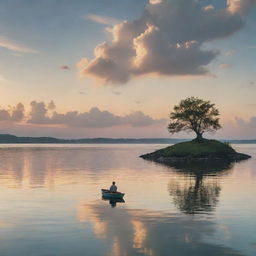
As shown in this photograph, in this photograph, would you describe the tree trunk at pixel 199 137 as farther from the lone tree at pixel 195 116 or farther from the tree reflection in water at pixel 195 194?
the tree reflection in water at pixel 195 194

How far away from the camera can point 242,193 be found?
5366 centimetres

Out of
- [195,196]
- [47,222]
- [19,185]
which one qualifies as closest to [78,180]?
[19,185]

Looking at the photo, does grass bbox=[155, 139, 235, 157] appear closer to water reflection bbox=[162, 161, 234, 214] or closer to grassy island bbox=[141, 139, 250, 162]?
grassy island bbox=[141, 139, 250, 162]

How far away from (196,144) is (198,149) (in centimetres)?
644

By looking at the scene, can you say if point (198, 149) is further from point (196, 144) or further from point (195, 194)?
Result: point (195, 194)

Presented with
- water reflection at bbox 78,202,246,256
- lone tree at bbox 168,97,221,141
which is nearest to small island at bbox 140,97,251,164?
lone tree at bbox 168,97,221,141

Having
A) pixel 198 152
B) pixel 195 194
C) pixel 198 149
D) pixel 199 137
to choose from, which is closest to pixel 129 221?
pixel 195 194

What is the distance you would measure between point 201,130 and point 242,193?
97158mm

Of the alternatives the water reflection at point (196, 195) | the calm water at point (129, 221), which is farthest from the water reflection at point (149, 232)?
the water reflection at point (196, 195)

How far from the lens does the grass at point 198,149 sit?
132750mm

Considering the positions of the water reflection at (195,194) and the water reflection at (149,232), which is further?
the water reflection at (195,194)

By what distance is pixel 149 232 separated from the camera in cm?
3019

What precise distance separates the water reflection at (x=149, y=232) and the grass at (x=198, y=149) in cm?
9464

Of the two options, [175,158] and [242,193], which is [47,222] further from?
[175,158]
